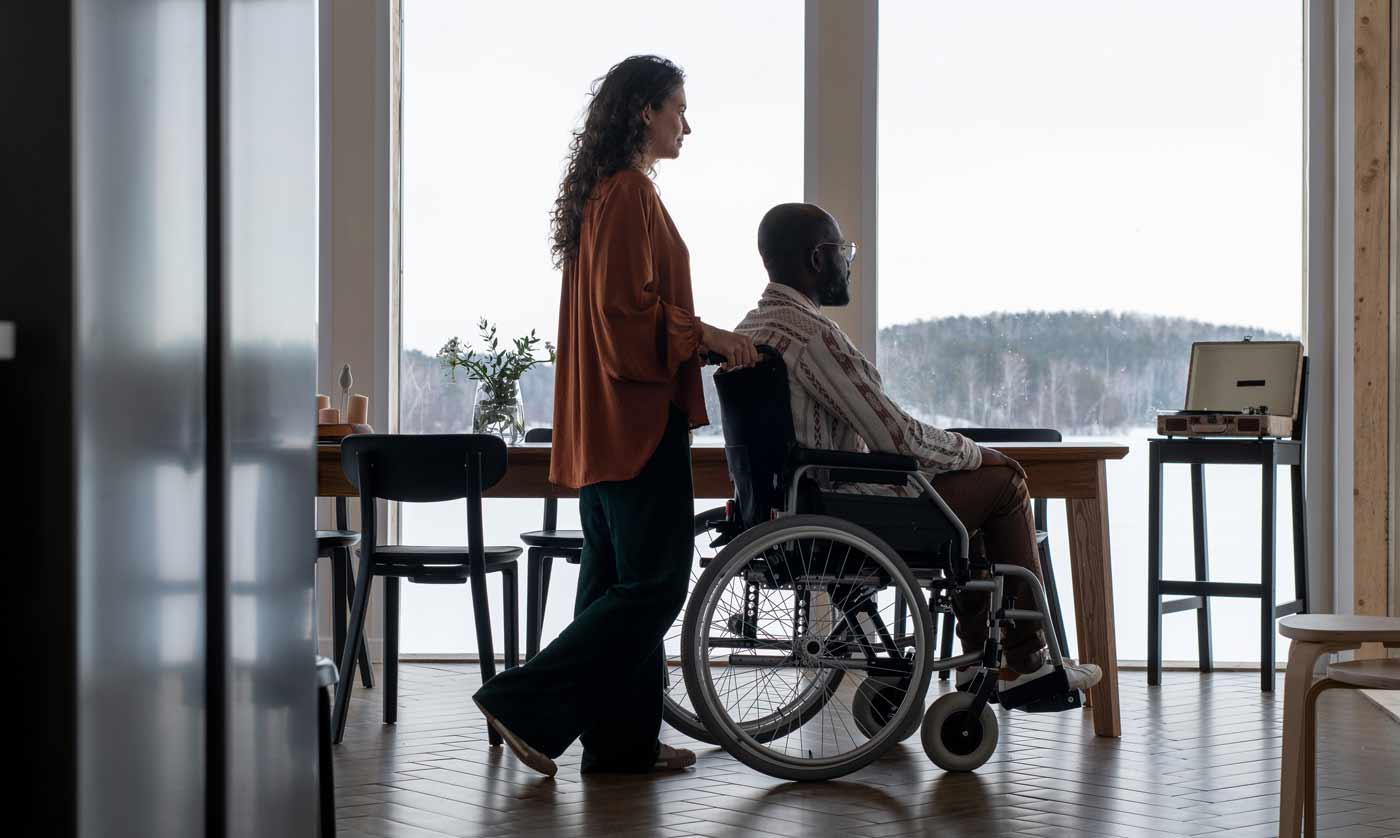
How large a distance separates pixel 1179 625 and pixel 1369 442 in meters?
0.91

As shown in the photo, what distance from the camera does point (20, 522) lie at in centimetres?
90

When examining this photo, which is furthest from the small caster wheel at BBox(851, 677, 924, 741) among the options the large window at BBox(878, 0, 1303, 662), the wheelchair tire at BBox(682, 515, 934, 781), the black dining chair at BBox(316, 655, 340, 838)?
the large window at BBox(878, 0, 1303, 662)

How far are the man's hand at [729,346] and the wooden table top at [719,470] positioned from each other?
1.64ft

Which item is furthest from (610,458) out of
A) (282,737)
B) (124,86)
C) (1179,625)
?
(1179,625)

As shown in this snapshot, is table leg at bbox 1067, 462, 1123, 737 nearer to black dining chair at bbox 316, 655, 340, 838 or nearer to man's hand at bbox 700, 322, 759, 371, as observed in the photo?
man's hand at bbox 700, 322, 759, 371

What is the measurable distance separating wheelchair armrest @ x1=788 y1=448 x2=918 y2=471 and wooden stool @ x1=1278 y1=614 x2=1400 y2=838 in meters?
0.97

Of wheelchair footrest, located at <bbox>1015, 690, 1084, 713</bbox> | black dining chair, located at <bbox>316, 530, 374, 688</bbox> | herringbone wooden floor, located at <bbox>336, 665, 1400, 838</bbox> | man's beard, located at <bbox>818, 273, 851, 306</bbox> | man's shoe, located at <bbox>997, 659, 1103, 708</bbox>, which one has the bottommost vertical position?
herringbone wooden floor, located at <bbox>336, 665, 1400, 838</bbox>

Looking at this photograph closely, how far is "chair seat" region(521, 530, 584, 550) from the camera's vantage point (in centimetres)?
398

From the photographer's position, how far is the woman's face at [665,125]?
3.14 metres

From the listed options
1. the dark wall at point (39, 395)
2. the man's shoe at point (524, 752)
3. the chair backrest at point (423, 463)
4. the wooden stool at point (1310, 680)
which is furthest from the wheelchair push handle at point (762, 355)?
the dark wall at point (39, 395)

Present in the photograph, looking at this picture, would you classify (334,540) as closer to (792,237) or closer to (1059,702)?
(792,237)

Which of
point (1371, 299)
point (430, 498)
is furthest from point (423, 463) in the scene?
point (1371, 299)

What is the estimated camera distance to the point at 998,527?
3244mm

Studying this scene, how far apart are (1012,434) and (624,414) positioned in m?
1.98
